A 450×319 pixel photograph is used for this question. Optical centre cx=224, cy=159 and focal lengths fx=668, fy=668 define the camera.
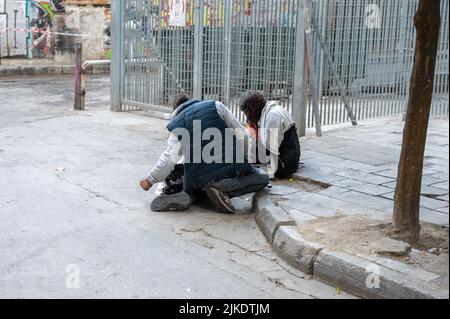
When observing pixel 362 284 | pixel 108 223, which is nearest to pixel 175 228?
pixel 108 223

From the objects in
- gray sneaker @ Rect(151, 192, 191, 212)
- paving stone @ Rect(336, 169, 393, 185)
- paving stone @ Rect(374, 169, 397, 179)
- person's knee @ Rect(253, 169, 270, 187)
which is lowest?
gray sneaker @ Rect(151, 192, 191, 212)

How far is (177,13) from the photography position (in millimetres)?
10914

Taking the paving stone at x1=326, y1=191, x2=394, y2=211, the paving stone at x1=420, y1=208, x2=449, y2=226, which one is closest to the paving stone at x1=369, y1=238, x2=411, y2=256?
the paving stone at x1=420, y1=208, x2=449, y2=226

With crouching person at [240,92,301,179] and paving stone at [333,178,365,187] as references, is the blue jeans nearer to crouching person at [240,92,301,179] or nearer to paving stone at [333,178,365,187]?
crouching person at [240,92,301,179]

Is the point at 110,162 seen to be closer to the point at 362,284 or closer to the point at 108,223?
the point at 108,223

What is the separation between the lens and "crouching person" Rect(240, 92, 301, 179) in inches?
276

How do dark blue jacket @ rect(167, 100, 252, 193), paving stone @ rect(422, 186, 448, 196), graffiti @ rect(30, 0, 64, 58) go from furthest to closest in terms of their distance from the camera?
1. graffiti @ rect(30, 0, 64, 58)
2. paving stone @ rect(422, 186, 448, 196)
3. dark blue jacket @ rect(167, 100, 252, 193)

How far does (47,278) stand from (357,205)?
9.44 feet

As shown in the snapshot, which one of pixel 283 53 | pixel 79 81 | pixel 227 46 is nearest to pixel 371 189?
pixel 283 53

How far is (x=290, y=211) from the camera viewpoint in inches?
234

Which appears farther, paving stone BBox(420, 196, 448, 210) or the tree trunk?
paving stone BBox(420, 196, 448, 210)

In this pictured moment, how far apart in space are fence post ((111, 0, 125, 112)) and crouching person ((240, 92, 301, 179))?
5505mm

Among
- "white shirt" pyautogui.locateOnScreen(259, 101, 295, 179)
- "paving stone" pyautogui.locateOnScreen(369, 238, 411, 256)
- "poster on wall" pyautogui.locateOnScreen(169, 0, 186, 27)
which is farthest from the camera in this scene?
"poster on wall" pyautogui.locateOnScreen(169, 0, 186, 27)

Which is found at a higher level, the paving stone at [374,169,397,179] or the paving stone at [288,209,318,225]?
the paving stone at [374,169,397,179]
